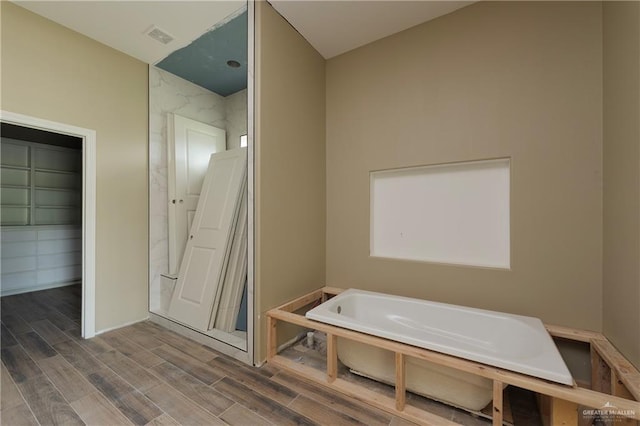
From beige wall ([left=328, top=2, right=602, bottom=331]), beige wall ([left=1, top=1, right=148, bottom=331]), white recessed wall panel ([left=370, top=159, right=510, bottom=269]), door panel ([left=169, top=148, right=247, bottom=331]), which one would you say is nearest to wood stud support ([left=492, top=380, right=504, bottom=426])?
beige wall ([left=328, top=2, right=602, bottom=331])

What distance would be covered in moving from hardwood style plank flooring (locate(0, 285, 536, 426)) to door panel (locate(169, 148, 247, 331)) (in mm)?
289

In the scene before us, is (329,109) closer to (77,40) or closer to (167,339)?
(77,40)

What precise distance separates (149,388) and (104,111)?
8.11 ft

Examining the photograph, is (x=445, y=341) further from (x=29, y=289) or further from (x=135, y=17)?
(x=29, y=289)

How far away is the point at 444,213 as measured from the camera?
217 centimetres

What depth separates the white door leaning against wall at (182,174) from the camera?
292 centimetres

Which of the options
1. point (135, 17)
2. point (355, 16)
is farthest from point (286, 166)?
point (135, 17)

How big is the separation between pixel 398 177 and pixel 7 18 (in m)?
3.34

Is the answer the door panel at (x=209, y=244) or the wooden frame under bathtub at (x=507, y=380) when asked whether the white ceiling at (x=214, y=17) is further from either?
the wooden frame under bathtub at (x=507, y=380)

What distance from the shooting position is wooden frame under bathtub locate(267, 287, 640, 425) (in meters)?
1.10

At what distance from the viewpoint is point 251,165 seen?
2.01 metres

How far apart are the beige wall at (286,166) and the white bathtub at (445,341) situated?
46cm

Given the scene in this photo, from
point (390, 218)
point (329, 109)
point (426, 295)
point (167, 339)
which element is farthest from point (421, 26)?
point (167, 339)

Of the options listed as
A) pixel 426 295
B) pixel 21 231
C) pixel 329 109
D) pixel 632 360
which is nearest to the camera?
pixel 632 360
